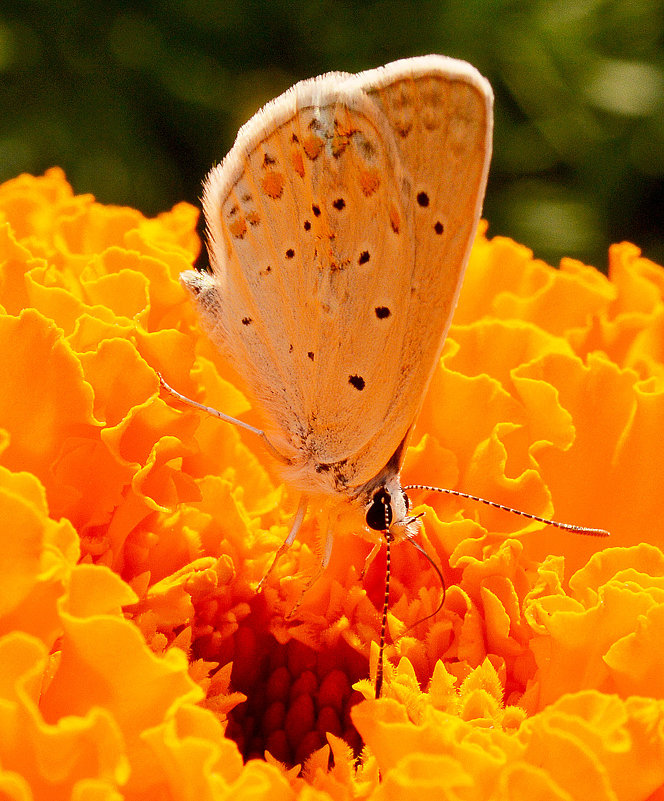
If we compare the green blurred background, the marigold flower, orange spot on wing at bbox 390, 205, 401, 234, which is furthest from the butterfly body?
the green blurred background

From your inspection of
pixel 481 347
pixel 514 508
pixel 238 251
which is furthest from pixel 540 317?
pixel 238 251

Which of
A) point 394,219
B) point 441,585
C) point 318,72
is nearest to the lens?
point 394,219

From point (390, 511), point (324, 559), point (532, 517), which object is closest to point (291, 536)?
point (324, 559)

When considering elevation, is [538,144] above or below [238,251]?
above

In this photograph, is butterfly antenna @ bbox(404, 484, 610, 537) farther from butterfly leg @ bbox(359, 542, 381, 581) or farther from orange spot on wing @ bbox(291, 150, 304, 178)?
orange spot on wing @ bbox(291, 150, 304, 178)

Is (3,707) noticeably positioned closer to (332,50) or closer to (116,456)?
(116,456)

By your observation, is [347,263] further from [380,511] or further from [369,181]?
[380,511]
